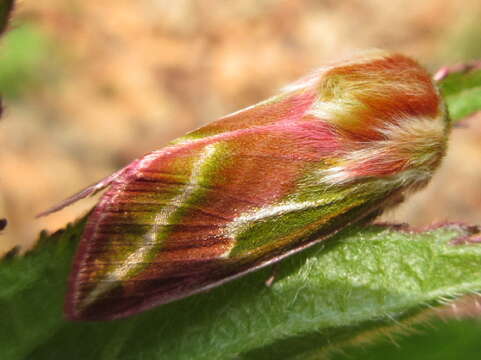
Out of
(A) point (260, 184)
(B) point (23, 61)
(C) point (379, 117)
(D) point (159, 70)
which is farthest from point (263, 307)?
(D) point (159, 70)

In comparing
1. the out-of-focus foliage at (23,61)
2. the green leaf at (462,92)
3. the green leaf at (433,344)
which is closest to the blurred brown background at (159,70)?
the out-of-focus foliage at (23,61)

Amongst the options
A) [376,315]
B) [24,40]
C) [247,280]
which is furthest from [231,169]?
[24,40]

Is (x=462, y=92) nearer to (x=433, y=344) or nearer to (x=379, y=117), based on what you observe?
(x=379, y=117)

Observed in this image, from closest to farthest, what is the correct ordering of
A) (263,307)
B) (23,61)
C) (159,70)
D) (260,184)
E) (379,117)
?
(263,307)
(260,184)
(379,117)
(23,61)
(159,70)

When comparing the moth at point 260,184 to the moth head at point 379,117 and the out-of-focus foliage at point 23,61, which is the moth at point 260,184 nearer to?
the moth head at point 379,117

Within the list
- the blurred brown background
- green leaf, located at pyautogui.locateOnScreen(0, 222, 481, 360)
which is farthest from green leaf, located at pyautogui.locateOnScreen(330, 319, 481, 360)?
the blurred brown background

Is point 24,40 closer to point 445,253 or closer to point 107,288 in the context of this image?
point 107,288
